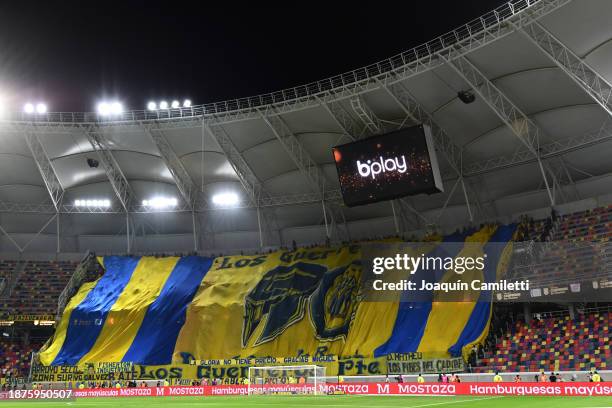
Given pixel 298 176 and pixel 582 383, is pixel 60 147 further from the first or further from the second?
pixel 582 383

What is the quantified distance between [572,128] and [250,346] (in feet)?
95.8

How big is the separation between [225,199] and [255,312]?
39.1 feet

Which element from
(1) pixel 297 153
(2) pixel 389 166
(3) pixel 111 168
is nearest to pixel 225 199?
(1) pixel 297 153

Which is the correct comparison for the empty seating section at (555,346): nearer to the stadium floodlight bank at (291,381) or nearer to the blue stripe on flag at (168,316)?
the stadium floodlight bank at (291,381)

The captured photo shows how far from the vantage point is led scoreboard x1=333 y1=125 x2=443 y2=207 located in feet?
132

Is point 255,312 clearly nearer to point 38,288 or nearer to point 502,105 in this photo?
point 38,288

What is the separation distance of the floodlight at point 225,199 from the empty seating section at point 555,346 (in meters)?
27.3

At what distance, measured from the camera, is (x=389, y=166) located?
137ft

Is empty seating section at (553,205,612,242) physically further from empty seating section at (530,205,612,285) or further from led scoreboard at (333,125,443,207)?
led scoreboard at (333,125,443,207)

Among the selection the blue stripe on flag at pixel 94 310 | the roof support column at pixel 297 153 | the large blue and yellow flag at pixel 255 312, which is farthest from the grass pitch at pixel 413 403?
the roof support column at pixel 297 153

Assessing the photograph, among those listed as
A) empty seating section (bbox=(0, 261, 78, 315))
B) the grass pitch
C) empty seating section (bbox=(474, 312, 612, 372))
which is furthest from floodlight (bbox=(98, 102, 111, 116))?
empty seating section (bbox=(474, 312, 612, 372))

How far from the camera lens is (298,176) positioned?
5312cm

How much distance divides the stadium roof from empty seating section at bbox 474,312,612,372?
10409 mm

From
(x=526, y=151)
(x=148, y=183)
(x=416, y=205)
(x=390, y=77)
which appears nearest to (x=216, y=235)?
(x=148, y=183)
